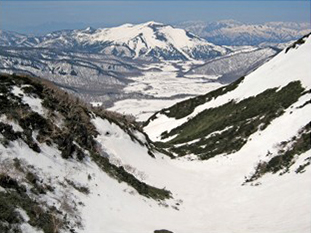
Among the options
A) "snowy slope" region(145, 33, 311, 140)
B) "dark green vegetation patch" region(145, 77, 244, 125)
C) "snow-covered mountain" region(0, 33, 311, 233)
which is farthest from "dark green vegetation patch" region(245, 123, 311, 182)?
"dark green vegetation patch" region(145, 77, 244, 125)

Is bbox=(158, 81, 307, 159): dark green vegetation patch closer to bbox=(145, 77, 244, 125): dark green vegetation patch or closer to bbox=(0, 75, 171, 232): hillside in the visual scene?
bbox=(145, 77, 244, 125): dark green vegetation patch

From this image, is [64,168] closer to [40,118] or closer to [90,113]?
[40,118]

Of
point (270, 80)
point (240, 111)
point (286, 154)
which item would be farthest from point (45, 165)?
point (270, 80)

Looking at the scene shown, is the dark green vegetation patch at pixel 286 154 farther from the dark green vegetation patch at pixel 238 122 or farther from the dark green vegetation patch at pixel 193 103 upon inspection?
the dark green vegetation patch at pixel 193 103

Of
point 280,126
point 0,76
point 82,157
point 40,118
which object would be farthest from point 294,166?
point 0,76

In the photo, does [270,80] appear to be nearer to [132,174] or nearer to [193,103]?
[193,103]
